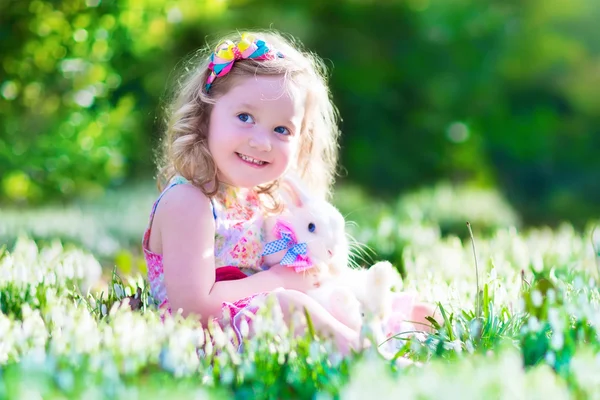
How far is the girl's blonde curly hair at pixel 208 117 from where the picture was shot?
3.13 metres

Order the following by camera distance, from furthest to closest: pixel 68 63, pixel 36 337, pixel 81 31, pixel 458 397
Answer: pixel 68 63 < pixel 81 31 < pixel 36 337 < pixel 458 397

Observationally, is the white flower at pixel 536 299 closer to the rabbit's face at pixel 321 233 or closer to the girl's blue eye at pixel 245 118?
the rabbit's face at pixel 321 233

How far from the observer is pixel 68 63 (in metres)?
7.36

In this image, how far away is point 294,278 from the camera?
3.02m

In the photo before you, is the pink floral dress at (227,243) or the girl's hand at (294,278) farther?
the pink floral dress at (227,243)

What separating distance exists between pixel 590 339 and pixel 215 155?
1544mm

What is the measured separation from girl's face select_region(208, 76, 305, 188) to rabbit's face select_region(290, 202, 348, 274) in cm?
23

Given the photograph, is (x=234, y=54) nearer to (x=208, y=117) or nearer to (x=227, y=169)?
(x=208, y=117)

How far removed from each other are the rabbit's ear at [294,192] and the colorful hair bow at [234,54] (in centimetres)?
51

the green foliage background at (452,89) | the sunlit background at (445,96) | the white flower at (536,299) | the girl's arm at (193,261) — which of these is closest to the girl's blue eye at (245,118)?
the girl's arm at (193,261)

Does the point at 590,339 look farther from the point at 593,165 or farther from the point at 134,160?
the point at 593,165

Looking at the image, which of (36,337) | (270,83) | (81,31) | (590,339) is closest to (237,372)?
(36,337)

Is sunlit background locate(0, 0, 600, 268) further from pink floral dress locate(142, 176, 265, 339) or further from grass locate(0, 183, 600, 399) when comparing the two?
grass locate(0, 183, 600, 399)

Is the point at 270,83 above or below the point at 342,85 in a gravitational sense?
below
